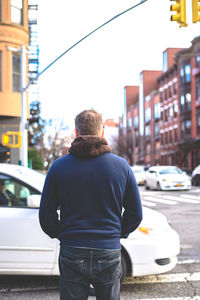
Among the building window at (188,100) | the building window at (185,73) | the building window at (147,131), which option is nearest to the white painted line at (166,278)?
the building window at (188,100)

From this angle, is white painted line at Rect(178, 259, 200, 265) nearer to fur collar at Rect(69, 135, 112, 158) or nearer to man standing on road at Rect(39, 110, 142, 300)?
man standing on road at Rect(39, 110, 142, 300)

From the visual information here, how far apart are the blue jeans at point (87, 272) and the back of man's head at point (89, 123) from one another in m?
A: 0.72

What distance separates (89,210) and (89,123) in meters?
0.54

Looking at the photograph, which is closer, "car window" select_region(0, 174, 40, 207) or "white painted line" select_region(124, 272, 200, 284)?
"car window" select_region(0, 174, 40, 207)

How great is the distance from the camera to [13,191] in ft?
19.4

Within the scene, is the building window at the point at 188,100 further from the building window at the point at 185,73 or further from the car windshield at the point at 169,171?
the car windshield at the point at 169,171

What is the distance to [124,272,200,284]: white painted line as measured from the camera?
234 inches

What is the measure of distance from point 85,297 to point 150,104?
71.7 metres

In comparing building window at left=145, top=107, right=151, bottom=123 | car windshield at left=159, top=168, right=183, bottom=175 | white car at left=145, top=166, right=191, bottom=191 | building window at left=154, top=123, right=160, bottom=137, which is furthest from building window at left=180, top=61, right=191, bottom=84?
white car at left=145, top=166, right=191, bottom=191

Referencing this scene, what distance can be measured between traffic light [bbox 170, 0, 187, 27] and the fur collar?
8.80 meters

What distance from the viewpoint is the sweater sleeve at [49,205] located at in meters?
2.88

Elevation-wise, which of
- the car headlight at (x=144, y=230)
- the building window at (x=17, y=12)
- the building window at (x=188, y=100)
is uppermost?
the building window at (x=17, y=12)

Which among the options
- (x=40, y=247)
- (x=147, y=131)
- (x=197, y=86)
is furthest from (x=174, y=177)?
(x=147, y=131)

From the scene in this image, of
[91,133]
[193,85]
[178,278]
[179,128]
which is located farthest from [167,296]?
[179,128]
